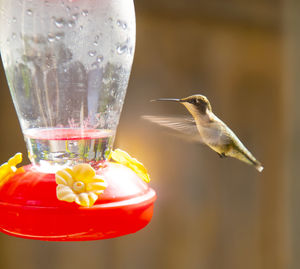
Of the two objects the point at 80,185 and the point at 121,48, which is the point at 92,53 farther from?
the point at 80,185

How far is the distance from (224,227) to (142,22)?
165 cm

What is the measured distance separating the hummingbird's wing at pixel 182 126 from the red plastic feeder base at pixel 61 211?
0.61ft

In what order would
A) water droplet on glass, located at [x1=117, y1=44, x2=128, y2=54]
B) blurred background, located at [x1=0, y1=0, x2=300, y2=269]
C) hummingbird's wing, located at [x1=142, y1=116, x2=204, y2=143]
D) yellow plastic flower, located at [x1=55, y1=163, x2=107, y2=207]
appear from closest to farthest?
yellow plastic flower, located at [x1=55, y1=163, x2=107, y2=207]
hummingbird's wing, located at [x1=142, y1=116, x2=204, y2=143]
water droplet on glass, located at [x1=117, y1=44, x2=128, y2=54]
blurred background, located at [x1=0, y1=0, x2=300, y2=269]

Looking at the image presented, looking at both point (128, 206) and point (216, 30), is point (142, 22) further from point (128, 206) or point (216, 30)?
point (128, 206)

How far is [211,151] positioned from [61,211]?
2.53 m

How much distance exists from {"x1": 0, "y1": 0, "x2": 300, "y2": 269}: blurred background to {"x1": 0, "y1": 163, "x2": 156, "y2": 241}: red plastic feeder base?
1.89 m

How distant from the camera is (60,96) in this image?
4.74 feet

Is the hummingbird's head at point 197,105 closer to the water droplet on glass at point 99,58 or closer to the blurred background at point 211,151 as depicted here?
the water droplet on glass at point 99,58

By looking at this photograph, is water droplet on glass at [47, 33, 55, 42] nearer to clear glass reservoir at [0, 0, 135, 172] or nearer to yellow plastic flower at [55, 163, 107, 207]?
clear glass reservoir at [0, 0, 135, 172]

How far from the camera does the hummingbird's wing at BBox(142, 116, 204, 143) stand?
52.5 inches

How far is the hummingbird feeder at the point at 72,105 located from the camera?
123 cm

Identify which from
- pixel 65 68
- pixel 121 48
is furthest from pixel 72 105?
pixel 121 48

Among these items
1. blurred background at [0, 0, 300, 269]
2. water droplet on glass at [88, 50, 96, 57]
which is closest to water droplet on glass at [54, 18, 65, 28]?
water droplet on glass at [88, 50, 96, 57]

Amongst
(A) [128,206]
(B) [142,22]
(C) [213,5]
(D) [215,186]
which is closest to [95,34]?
(A) [128,206]
